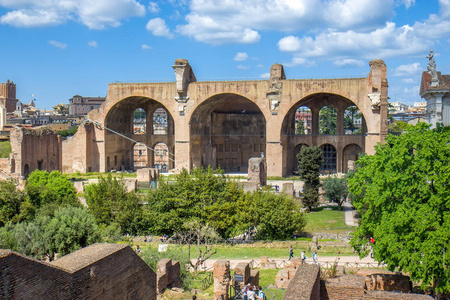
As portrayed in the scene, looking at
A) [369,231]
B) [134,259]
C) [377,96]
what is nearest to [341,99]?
[377,96]

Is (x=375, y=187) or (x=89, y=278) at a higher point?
(x=375, y=187)

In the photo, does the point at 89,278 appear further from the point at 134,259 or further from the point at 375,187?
the point at 375,187

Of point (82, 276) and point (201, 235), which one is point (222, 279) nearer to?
point (82, 276)

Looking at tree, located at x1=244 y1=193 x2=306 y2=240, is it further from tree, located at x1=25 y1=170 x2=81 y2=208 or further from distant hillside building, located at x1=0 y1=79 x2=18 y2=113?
distant hillside building, located at x1=0 y1=79 x2=18 y2=113

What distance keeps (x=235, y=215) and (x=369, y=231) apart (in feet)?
36.0

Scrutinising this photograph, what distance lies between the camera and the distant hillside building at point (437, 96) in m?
31.8

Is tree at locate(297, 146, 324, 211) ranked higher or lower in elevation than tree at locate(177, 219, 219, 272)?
higher

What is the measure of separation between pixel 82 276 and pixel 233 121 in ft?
144

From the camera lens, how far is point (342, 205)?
121 ft

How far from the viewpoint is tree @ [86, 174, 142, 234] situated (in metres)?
29.2

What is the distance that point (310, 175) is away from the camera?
117ft

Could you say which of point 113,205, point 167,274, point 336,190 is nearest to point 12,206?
point 113,205

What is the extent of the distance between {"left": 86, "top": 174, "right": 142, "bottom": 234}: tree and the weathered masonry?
38.2ft

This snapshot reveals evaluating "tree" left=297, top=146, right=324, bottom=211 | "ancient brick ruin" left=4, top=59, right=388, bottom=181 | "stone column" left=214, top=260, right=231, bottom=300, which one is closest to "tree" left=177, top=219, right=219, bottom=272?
"stone column" left=214, top=260, right=231, bottom=300
